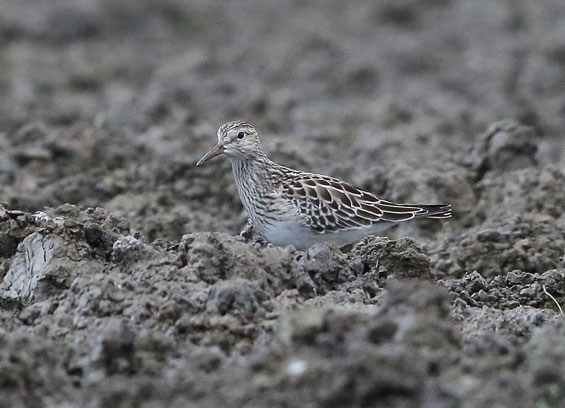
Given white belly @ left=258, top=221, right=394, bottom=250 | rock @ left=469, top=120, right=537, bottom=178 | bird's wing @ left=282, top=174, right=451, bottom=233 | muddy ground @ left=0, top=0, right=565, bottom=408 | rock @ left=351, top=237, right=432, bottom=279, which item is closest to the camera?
muddy ground @ left=0, top=0, right=565, bottom=408

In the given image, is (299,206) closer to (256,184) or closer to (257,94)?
(256,184)

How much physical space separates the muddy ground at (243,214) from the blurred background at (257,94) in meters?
0.05

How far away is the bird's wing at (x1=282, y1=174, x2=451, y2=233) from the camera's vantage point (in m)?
9.77

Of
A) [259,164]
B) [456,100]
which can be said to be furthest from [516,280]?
[456,100]

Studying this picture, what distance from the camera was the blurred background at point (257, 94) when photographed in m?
13.0

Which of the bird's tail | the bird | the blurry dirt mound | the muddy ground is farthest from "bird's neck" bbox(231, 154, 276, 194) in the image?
the blurry dirt mound

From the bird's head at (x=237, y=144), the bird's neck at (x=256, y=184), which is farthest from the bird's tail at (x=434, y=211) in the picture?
the bird's head at (x=237, y=144)

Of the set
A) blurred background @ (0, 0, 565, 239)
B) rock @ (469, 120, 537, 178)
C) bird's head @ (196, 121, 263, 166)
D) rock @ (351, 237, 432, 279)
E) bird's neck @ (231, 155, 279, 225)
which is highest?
blurred background @ (0, 0, 565, 239)

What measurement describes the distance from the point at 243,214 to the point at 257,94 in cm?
630

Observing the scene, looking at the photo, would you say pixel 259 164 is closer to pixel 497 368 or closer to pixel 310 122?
pixel 497 368

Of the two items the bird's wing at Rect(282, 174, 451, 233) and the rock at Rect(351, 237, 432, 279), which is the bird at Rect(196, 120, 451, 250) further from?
the rock at Rect(351, 237, 432, 279)

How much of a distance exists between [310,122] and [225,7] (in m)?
10.3

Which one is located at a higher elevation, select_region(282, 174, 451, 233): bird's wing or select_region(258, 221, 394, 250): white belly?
select_region(282, 174, 451, 233): bird's wing

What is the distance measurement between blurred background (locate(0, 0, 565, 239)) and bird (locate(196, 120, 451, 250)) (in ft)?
4.67
